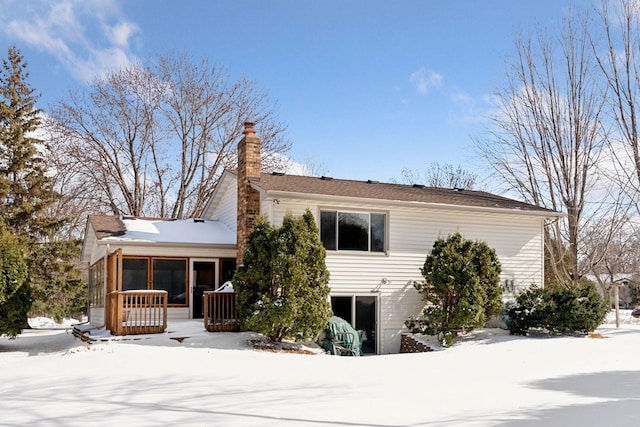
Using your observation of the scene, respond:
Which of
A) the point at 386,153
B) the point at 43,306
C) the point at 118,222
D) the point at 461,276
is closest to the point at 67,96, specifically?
the point at 43,306

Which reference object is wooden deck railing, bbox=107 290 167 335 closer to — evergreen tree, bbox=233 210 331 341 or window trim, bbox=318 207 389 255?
evergreen tree, bbox=233 210 331 341

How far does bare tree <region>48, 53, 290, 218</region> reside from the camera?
2886cm

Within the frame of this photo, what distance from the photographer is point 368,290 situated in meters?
15.4

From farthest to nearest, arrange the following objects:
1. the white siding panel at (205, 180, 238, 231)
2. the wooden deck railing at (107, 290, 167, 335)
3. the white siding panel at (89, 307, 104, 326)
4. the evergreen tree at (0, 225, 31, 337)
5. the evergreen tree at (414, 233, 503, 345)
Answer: the white siding panel at (205, 180, 238, 231) < the white siding panel at (89, 307, 104, 326) < the evergreen tree at (0, 225, 31, 337) < the evergreen tree at (414, 233, 503, 345) < the wooden deck railing at (107, 290, 167, 335)

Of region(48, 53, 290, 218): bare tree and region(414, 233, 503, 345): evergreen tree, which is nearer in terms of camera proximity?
region(414, 233, 503, 345): evergreen tree

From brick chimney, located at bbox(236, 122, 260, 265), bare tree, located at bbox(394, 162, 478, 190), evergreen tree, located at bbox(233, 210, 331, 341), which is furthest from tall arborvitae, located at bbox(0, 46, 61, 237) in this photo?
bare tree, located at bbox(394, 162, 478, 190)

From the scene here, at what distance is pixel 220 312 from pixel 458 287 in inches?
233

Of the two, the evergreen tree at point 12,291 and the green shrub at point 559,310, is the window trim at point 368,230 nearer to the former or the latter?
the green shrub at point 559,310

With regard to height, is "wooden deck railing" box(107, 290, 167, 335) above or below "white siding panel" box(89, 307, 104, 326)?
above

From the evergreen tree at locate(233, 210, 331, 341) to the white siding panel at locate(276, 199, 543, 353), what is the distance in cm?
132

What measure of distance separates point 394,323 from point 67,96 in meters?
21.5

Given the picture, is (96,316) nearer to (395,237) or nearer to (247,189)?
(247,189)

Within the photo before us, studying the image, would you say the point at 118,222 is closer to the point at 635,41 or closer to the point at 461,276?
the point at 461,276

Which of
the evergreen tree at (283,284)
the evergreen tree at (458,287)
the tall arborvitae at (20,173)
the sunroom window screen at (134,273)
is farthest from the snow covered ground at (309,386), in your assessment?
the tall arborvitae at (20,173)
